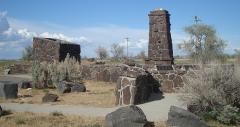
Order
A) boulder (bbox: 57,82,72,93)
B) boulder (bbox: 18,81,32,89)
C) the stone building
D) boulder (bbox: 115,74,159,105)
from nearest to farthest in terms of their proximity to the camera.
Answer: boulder (bbox: 115,74,159,105) → boulder (bbox: 57,82,72,93) → boulder (bbox: 18,81,32,89) → the stone building

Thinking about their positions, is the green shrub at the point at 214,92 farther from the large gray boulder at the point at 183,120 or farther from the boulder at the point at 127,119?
the boulder at the point at 127,119

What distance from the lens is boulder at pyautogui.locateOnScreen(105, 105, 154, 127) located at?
9797mm

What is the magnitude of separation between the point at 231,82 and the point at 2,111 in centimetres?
734

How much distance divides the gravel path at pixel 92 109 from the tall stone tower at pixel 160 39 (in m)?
7.52

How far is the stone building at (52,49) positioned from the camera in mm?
30750

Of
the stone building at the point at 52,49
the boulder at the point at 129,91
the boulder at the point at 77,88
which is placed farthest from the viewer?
the stone building at the point at 52,49

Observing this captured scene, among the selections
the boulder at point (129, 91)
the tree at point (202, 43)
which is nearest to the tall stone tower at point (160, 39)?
the boulder at point (129, 91)

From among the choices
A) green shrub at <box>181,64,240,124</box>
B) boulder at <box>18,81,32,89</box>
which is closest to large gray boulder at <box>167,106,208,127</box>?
green shrub at <box>181,64,240,124</box>

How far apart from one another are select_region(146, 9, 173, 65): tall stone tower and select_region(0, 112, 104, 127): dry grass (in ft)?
38.1

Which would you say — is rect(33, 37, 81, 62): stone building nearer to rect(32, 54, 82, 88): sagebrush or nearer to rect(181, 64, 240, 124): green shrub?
rect(32, 54, 82, 88): sagebrush

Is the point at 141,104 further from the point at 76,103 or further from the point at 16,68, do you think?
the point at 16,68

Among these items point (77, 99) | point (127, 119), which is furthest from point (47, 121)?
point (77, 99)

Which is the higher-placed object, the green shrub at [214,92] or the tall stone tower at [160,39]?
the tall stone tower at [160,39]

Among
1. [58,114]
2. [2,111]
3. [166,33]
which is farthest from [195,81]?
[166,33]
